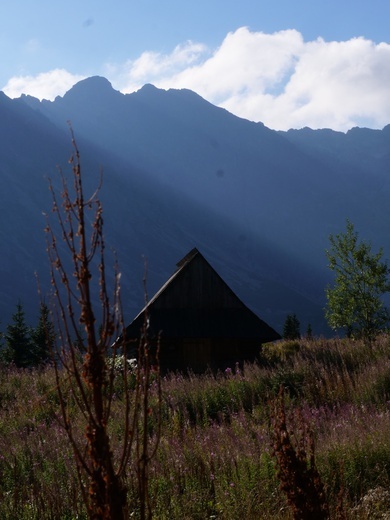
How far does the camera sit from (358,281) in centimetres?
2642

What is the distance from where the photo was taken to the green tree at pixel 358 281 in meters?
26.1

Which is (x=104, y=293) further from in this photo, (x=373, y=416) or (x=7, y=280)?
(x=7, y=280)

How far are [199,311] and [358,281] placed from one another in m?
7.36

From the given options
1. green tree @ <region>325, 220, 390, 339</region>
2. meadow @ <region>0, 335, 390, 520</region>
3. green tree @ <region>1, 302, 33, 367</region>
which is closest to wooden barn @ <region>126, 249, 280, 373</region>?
green tree @ <region>325, 220, 390, 339</region>

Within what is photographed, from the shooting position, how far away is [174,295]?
23344 millimetres

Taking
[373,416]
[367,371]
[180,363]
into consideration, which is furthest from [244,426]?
[180,363]

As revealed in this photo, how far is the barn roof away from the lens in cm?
2236

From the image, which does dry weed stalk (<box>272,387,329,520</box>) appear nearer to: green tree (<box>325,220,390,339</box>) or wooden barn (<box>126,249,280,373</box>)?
wooden barn (<box>126,249,280,373</box>)

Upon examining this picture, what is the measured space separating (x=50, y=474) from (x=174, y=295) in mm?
16636

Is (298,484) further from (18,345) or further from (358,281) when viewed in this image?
(18,345)

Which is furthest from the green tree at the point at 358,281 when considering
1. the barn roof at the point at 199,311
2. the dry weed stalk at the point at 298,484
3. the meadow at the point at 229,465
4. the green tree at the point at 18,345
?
the dry weed stalk at the point at 298,484

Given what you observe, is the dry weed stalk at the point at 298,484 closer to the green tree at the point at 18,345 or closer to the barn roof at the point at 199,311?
the barn roof at the point at 199,311

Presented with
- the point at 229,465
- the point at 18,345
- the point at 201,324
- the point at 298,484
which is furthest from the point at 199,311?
the point at 298,484

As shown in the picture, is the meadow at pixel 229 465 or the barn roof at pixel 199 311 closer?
the meadow at pixel 229 465
